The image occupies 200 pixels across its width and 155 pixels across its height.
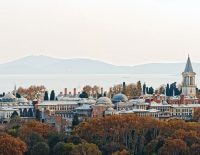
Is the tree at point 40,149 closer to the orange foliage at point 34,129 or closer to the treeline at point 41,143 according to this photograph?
the treeline at point 41,143

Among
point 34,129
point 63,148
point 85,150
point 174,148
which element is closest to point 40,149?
point 63,148

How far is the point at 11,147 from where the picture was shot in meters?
26.0

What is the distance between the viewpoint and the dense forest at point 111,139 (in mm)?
26297

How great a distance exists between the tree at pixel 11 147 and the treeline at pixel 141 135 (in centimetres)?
328

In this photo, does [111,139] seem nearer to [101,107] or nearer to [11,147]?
[11,147]

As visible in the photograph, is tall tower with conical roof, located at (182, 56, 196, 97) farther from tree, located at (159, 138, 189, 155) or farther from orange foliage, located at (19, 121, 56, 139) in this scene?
tree, located at (159, 138, 189, 155)

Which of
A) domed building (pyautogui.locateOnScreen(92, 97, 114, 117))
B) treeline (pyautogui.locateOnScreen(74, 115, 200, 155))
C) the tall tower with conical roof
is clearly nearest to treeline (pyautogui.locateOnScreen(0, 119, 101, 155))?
treeline (pyautogui.locateOnScreen(74, 115, 200, 155))

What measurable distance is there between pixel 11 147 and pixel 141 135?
6.31m

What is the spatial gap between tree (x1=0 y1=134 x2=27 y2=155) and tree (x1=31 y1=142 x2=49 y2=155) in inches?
15.4

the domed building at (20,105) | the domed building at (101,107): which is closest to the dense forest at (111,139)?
the domed building at (101,107)

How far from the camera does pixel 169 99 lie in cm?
4856

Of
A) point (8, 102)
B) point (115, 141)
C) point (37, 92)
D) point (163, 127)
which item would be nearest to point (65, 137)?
point (115, 141)

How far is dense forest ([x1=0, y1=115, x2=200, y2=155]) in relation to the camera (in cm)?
2630

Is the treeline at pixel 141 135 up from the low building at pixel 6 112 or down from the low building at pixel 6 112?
down
